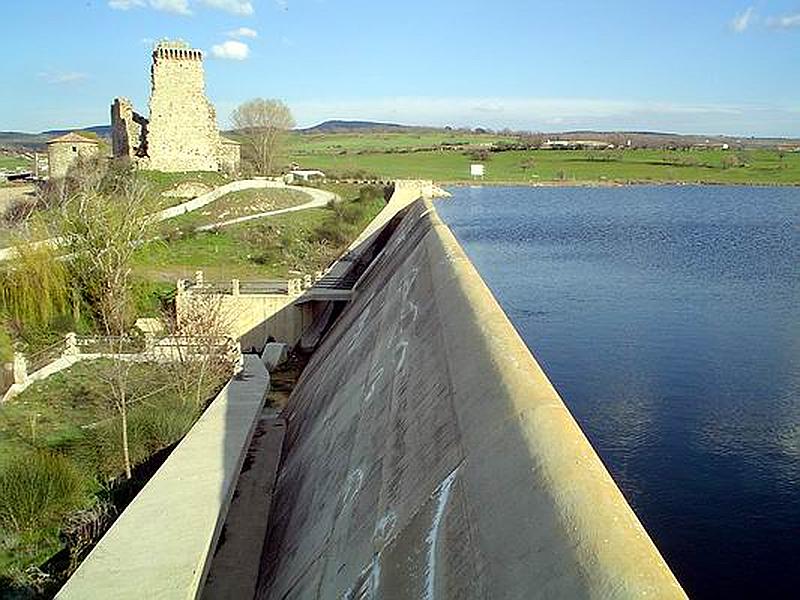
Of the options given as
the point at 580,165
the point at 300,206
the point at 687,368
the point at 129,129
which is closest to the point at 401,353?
the point at 687,368

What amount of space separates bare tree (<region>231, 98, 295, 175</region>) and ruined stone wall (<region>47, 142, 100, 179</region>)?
1652 centimetres

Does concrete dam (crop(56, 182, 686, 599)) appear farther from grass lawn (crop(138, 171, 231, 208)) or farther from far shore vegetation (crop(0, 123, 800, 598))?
grass lawn (crop(138, 171, 231, 208))

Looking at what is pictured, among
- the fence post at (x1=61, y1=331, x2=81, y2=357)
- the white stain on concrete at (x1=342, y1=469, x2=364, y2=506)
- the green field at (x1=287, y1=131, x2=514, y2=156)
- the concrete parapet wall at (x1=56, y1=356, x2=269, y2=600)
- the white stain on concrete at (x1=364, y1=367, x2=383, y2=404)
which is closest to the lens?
the white stain on concrete at (x1=342, y1=469, x2=364, y2=506)

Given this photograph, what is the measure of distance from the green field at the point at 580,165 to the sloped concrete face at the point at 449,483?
76.2 metres

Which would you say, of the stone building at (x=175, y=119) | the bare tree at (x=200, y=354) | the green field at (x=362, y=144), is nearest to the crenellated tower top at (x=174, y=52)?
the stone building at (x=175, y=119)

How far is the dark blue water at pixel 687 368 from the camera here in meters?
16.8

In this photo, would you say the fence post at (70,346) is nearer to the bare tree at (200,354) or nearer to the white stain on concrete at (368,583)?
the bare tree at (200,354)

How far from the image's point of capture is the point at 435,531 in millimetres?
6883

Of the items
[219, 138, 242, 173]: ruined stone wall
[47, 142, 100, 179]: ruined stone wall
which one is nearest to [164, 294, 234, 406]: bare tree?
[219, 138, 242, 173]: ruined stone wall

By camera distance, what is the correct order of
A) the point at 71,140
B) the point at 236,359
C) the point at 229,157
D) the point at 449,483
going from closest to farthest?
the point at 449,483 < the point at 236,359 < the point at 71,140 < the point at 229,157

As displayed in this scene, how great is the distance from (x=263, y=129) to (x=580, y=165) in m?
48.7

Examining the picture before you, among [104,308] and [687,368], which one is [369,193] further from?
[687,368]

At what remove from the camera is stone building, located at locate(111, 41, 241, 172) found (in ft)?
162

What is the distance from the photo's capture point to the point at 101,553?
442 inches
